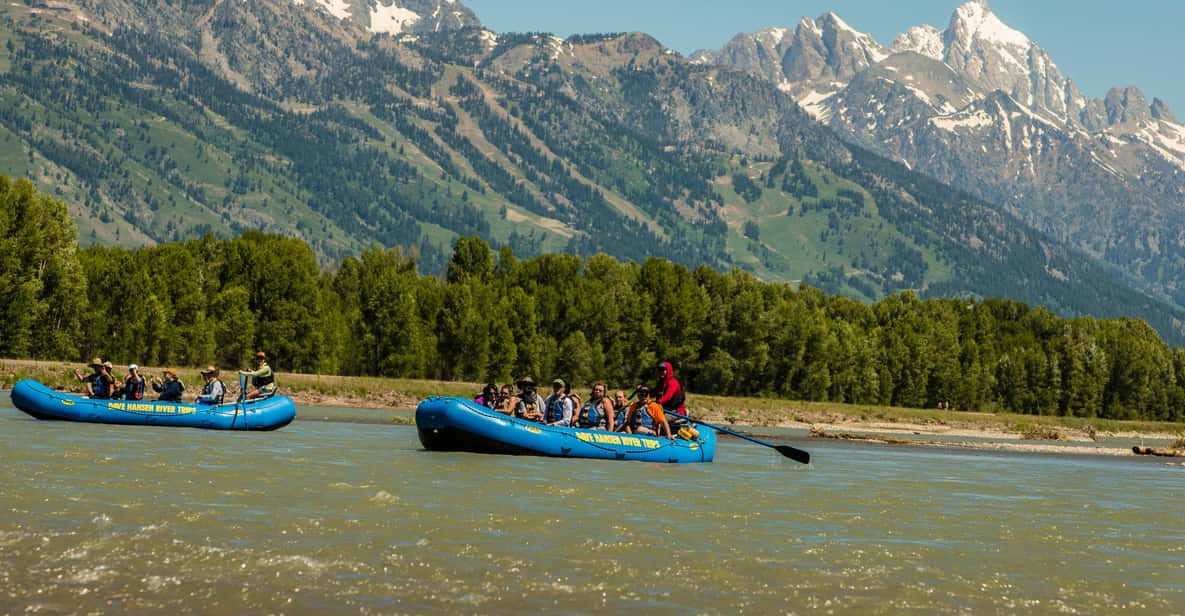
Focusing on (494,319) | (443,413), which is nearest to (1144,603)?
(443,413)

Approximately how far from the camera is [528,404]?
43719mm

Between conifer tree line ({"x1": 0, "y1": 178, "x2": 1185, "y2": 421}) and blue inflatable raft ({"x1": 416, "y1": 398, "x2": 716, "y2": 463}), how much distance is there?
70351mm

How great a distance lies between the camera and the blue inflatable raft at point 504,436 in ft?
129

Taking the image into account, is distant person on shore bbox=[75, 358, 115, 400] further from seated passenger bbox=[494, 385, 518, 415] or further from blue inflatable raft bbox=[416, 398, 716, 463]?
seated passenger bbox=[494, 385, 518, 415]

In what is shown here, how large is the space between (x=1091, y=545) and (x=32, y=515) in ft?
68.4

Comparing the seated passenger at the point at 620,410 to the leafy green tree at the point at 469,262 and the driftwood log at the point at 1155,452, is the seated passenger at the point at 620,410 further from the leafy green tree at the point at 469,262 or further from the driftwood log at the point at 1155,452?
the leafy green tree at the point at 469,262

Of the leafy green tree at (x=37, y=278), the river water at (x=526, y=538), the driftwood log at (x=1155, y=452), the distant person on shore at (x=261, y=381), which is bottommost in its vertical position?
the river water at (x=526, y=538)

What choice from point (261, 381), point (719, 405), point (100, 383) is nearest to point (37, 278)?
point (261, 381)

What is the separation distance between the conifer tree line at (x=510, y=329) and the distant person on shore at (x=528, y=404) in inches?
2706

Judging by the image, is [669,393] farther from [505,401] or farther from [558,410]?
[505,401]

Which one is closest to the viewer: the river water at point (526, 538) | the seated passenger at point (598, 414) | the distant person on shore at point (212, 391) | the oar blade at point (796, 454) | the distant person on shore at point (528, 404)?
the river water at point (526, 538)

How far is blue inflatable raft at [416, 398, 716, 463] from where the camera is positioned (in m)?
39.5

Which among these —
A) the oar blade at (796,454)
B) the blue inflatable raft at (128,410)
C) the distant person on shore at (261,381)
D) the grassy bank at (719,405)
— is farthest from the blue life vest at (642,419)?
the grassy bank at (719,405)

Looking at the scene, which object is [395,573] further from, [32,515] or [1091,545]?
[1091,545]
